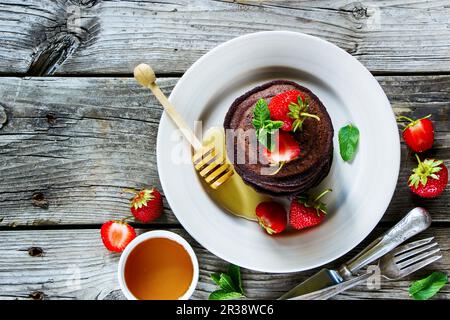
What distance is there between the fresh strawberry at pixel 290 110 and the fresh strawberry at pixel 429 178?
39 cm

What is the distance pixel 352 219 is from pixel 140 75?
0.63 metres

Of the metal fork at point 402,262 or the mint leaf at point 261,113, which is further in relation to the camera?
the metal fork at point 402,262

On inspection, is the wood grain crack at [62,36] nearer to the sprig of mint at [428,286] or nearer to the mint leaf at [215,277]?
the mint leaf at [215,277]

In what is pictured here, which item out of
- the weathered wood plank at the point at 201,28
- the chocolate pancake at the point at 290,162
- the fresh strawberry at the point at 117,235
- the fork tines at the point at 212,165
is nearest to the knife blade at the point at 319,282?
the chocolate pancake at the point at 290,162

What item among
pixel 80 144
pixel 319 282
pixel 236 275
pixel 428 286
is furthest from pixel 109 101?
pixel 428 286

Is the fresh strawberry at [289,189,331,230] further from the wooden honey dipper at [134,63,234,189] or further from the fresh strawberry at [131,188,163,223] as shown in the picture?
the fresh strawberry at [131,188,163,223]

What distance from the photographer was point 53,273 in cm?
164

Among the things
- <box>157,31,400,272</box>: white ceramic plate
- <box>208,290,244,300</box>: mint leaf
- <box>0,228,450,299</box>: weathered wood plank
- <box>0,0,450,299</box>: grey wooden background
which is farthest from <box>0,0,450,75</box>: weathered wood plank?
<box>208,290,244,300</box>: mint leaf

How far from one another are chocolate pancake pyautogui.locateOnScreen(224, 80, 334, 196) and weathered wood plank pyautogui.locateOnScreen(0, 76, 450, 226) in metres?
0.25

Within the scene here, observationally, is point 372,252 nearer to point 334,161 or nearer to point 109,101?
point 334,161

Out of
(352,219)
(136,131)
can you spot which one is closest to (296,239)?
(352,219)

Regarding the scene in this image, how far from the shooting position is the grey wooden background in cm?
→ 160

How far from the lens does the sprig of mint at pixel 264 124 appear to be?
1290mm
